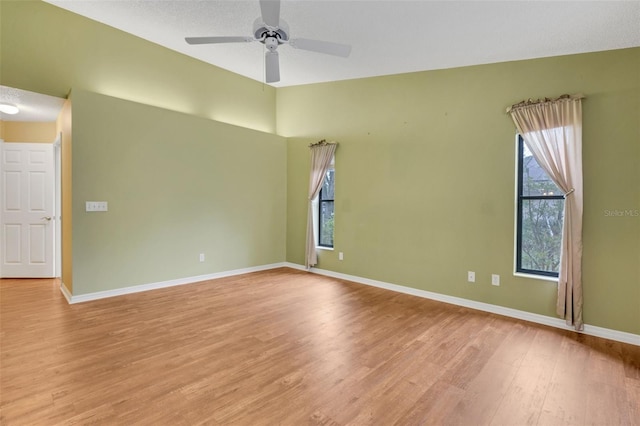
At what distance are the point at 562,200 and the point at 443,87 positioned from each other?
2040 mm

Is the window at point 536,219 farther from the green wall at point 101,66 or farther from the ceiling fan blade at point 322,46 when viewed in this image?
the green wall at point 101,66

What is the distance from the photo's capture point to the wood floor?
2.04m

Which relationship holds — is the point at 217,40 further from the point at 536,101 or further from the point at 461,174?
the point at 536,101

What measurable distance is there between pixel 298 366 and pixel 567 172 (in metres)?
3.38

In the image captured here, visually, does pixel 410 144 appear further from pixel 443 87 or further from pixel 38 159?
pixel 38 159

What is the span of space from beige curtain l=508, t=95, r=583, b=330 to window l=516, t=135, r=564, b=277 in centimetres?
19

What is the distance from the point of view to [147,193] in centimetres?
455

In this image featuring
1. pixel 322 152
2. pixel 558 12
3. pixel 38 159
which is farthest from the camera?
pixel 322 152

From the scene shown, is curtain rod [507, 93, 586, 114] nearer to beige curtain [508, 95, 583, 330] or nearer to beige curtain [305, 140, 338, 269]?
beige curtain [508, 95, 583, 330]

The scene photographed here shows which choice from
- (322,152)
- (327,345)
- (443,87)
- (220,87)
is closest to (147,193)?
(220,87)

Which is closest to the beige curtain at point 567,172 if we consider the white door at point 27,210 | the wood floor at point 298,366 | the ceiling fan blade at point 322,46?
the wood floor at point 298,366

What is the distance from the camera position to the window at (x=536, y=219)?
3.62m

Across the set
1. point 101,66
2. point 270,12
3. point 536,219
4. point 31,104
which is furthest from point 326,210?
point 31,104

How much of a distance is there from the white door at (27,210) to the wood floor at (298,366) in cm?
141
